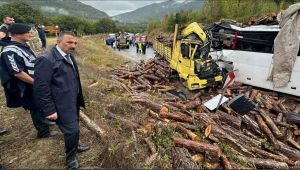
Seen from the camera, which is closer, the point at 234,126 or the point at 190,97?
the point at 234,126

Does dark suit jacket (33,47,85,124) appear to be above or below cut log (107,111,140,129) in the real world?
above

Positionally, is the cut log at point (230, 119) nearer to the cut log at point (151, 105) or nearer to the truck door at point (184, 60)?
the cut log at point (151, 105)

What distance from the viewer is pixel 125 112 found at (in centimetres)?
627

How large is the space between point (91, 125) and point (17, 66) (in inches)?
79.1

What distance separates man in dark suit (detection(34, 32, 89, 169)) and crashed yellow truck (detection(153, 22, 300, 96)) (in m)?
6.07

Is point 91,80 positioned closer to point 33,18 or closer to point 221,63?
point 221,63

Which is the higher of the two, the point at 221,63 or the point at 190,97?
the point at 221,63

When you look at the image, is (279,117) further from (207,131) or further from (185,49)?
(185,49)

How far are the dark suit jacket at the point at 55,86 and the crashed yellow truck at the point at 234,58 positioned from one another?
6.12m

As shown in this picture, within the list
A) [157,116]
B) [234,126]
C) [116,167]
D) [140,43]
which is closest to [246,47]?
[234,126]

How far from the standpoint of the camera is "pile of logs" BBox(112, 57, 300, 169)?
4.64 m

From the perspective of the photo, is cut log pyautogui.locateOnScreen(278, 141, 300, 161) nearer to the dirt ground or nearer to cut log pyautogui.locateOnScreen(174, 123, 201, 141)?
cut log pyautogui.locateOnScreen(174, 123, 201, 141)

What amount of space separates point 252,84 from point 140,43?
18.7 metres

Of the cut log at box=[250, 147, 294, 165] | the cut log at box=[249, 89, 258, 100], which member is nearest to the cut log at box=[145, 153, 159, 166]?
the cut log at box=[250, 147, 294, 165]
